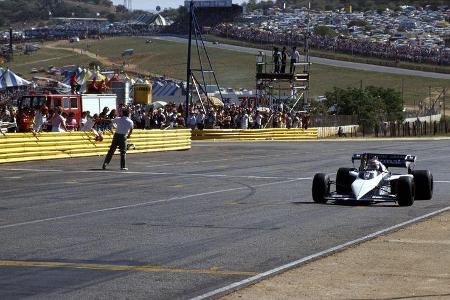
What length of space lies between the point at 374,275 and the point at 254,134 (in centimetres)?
3905

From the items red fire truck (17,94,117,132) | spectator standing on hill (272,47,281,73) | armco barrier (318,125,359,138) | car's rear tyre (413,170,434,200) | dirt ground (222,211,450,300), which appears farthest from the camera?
armco barrier (318,125,359,138)

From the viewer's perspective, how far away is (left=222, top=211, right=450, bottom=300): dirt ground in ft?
36.3

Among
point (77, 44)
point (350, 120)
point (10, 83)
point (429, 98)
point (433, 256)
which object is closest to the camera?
point (433, 256)

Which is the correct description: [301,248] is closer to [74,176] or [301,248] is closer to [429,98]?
[74,176]

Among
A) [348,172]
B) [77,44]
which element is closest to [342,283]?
[348,172]

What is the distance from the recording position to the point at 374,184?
2039cm

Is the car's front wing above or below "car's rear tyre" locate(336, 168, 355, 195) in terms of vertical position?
below

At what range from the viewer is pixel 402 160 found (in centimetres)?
2170

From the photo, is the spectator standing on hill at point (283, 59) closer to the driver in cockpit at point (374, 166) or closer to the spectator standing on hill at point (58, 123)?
the spectator standing on hill at point (58, 123)

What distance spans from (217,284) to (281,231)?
474cm

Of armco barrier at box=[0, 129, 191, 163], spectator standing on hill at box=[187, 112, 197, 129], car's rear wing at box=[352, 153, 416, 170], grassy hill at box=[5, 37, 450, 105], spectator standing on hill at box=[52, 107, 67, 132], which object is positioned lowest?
grassy hill at box=[5, 37, 450, 105]

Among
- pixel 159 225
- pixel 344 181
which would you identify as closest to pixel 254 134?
pixel 344 181

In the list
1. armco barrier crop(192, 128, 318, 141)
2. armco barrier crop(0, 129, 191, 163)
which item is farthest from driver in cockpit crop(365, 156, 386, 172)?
armco barrier crop(192, 128, 318, 141)

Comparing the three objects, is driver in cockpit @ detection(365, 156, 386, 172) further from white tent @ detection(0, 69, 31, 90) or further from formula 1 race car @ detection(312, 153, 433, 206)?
white tent @ detection(0, 69, 31, 90)
